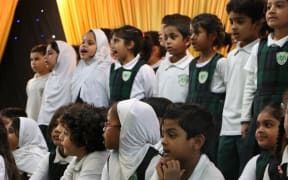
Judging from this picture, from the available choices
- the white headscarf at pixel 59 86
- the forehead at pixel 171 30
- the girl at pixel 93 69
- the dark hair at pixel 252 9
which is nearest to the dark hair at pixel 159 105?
the dark hair at pixel 252 9

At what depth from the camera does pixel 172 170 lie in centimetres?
253

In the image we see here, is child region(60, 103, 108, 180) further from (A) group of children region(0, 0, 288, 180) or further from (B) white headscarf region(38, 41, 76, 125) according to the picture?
(B) white headscarf region(38, 41, 76, 125)

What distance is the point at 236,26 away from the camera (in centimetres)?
350

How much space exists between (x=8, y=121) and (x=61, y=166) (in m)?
0.80

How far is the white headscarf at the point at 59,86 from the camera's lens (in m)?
5.24

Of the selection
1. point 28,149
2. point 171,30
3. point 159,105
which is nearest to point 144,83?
point 171,30

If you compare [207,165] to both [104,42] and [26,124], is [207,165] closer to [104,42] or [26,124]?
[26,124]

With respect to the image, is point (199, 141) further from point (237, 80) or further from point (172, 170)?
point (237, 80)

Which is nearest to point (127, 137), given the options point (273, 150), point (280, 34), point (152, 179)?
point (152, 179)

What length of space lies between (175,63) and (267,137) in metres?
1.50

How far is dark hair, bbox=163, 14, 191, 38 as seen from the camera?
14.1ft

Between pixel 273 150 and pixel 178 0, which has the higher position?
pixel 178 0

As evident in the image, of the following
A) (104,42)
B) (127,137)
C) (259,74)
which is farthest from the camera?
(104,42)

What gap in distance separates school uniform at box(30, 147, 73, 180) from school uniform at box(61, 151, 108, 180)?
0.47 feet
